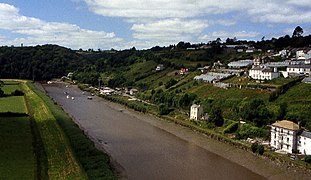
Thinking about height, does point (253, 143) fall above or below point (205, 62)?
below

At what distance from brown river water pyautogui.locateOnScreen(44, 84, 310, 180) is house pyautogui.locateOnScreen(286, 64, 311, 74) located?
20023 mm

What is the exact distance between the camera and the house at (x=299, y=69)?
5316 cm

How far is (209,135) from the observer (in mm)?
41062

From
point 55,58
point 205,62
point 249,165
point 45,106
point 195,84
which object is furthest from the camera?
point 55,58

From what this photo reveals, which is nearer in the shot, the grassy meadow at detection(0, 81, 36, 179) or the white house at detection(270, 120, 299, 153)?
the grassy meadow at detection(0, 81, 36, 179)

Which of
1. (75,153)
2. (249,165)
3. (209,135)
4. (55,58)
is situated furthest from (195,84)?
(55,58)

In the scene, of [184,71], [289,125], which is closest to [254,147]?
[289,125]

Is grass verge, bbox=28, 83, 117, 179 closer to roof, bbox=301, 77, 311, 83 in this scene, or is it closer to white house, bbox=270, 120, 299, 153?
white house, bbox=270, 120, 299, 153

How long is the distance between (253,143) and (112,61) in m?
95.3

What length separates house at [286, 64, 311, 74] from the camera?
5316cm

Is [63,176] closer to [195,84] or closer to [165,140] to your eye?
[165,140]

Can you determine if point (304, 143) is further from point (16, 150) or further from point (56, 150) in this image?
point (16, 150)

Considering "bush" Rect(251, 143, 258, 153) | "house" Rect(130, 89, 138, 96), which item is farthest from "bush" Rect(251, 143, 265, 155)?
"house" Rect(130, 89, 138, 96)

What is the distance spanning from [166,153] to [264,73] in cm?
2639
